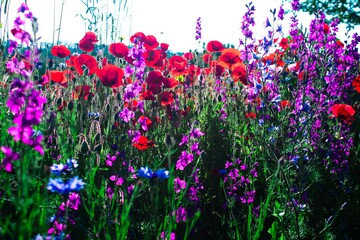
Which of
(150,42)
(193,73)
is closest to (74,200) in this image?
(150,42)

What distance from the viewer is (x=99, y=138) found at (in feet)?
5.74

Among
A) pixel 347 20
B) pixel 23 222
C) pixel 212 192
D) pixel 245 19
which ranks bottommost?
pixel 23 222

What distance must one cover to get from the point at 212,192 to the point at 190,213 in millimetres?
413

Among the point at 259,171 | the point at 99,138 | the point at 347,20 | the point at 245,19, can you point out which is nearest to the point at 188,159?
the point at 99,138

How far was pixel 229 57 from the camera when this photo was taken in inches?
115

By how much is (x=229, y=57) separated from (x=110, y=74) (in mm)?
1100

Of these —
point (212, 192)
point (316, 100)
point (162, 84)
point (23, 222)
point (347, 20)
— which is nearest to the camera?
point (23, 222)

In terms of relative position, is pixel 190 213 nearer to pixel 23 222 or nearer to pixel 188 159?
pixel 188 159

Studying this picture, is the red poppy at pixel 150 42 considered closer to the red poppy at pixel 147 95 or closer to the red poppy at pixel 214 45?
the red poppy at pixel 147 95

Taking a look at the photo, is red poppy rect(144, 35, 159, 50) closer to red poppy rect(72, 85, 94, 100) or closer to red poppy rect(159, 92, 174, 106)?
red poppy rect(159, 92, 174, 106)

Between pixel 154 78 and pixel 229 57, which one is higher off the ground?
pixel 229 57

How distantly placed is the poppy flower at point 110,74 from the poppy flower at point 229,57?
1.01 metres

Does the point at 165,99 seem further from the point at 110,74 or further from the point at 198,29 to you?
the point at 198,29

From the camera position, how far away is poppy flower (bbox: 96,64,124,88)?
212 centimetres
